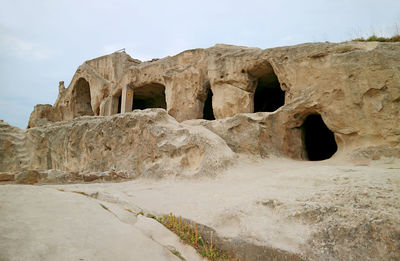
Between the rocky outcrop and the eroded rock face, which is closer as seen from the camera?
the eroded rock face

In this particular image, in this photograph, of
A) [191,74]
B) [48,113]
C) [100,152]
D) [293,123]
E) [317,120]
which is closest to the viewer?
[293,123]

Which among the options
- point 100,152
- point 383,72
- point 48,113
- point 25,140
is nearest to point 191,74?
point 100,152

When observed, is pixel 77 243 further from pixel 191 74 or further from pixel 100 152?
pixel 191 74

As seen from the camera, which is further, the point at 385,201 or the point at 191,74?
the point at 191,74

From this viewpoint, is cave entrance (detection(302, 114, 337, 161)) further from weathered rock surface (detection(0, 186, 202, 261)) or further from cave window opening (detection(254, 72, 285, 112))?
weathered rock surface (detection(0, 186, 202, 261))

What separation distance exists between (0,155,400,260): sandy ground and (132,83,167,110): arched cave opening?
10.5 metres

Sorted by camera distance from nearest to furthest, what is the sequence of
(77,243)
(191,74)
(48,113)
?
1. (77,243)
2. (191,74)
3. (48,113)

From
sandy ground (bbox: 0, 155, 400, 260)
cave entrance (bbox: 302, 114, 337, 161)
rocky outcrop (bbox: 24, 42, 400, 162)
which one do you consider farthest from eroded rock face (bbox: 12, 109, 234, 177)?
cave entrance (bbox: 302, 114, 337, 161)

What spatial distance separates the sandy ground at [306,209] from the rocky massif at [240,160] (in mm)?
14

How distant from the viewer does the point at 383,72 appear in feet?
18.9

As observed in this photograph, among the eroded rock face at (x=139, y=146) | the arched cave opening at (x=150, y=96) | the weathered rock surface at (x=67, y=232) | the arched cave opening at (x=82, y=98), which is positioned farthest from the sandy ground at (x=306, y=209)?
the arched cave opening at (x=82, y=98)

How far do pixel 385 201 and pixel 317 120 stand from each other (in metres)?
7.11

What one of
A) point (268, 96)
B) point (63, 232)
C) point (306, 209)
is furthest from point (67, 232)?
point (268, 96)

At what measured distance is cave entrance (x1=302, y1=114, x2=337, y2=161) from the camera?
8281mm
